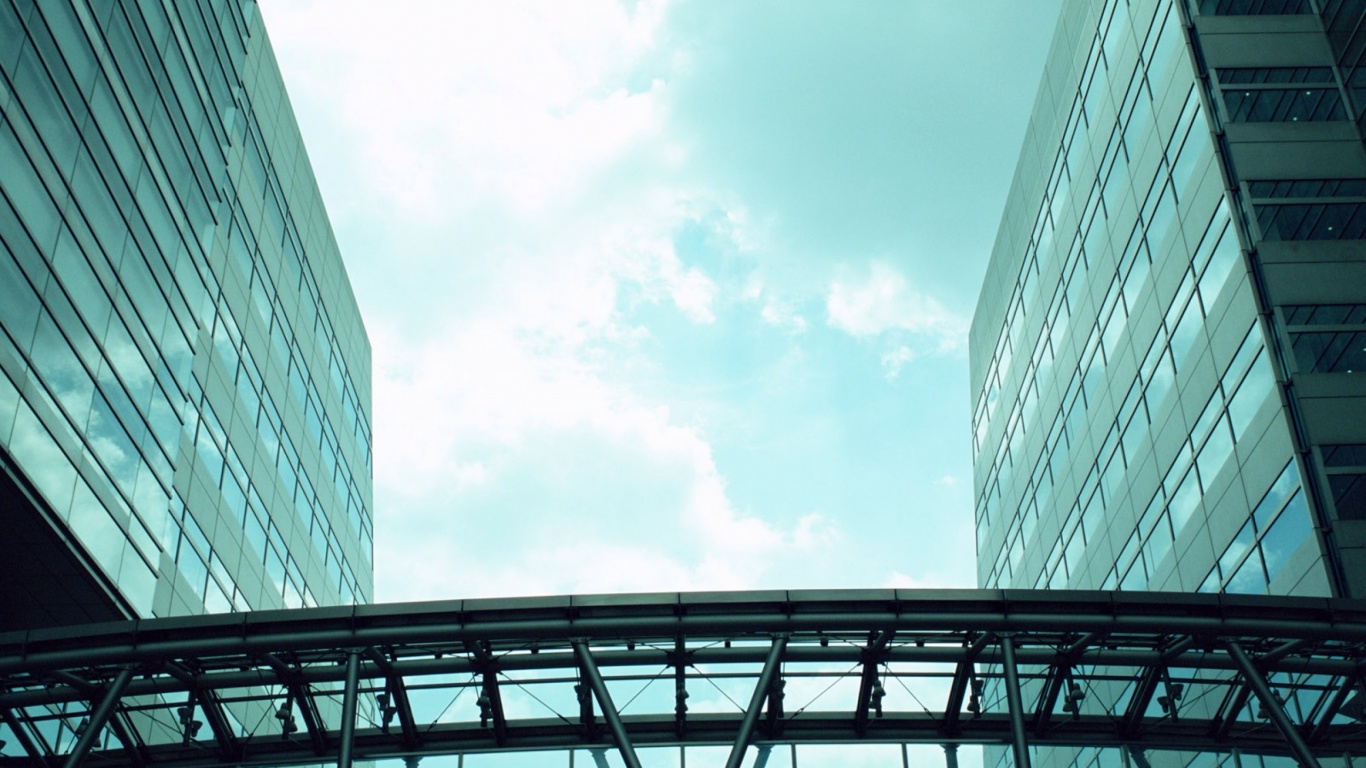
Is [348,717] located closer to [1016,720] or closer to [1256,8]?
[1016,720]

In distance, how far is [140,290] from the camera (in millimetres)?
33594

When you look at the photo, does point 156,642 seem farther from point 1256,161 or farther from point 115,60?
point 1256,161

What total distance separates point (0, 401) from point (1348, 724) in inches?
1021

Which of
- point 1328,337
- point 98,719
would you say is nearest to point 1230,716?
point 1328,337

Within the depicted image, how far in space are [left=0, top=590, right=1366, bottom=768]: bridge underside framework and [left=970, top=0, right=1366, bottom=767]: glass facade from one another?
2.02 metres

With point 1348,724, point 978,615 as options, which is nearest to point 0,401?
point 978,615

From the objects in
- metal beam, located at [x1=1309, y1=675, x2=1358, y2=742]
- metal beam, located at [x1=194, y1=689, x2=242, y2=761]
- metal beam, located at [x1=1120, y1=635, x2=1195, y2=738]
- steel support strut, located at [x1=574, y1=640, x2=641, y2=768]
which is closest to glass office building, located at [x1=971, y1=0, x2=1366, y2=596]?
metal beam, located at [x1=1309, y1=675, x2=1358, y2=742]

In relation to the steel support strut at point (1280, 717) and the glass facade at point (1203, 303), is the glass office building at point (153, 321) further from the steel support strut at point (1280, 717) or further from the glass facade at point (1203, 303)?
the steel support strut at point (1280, 717)

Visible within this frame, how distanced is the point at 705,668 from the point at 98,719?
1053 cm

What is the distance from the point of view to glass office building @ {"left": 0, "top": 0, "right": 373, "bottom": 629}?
90.6 ft

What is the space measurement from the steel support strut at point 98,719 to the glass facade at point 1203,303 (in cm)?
1601

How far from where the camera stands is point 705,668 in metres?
26.1

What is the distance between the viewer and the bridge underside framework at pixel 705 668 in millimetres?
23516

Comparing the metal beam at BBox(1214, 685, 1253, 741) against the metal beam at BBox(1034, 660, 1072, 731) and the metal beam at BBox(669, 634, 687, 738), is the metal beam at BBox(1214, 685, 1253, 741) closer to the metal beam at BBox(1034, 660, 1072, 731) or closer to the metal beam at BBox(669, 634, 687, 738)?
the metal beam at BBox(1034, 660, 1072, 731)
